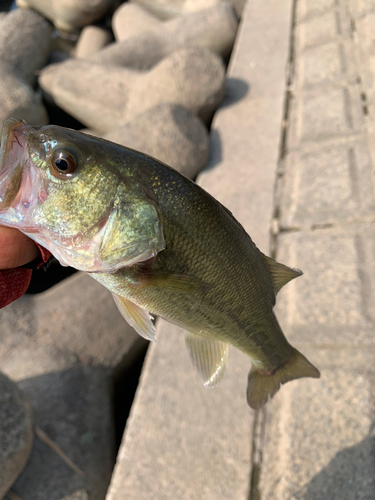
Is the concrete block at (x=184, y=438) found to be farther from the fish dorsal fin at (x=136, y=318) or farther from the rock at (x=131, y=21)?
Answer: the rock at (x=131, y=21)

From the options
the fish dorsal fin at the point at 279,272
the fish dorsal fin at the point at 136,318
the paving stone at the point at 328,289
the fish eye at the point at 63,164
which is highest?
the fish eye at the point at 63,164

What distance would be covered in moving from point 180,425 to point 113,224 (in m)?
1.46

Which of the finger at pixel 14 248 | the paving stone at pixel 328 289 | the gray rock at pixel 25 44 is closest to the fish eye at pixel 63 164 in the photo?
the finger at pixel 14 248

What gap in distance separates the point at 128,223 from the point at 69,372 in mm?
1773

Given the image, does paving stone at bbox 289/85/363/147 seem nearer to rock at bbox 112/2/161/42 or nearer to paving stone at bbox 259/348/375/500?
paving stone at bbox 259/348/375/500

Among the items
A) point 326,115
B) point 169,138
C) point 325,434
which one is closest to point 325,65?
point 326,115

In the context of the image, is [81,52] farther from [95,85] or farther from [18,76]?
[95,85]

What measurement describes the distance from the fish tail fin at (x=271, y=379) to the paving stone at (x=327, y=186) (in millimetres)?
1470

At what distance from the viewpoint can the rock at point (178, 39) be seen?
515cm

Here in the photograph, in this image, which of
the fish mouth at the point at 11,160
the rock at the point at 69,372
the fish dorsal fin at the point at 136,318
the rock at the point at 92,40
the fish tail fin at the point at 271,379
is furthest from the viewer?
the rock at the point at 92,40

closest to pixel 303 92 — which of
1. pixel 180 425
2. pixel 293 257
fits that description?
pixel 293 257

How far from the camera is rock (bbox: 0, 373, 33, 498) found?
185cm

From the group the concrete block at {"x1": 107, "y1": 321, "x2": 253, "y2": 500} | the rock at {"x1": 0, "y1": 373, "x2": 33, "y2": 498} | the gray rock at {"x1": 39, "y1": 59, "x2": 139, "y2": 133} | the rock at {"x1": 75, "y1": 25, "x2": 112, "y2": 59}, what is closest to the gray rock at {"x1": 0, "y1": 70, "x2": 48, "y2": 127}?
the gray rock at {"x1": 39, "y1": 59, "x2": 139, "y2": 133}

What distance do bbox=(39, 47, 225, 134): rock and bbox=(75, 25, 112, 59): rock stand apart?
1.95 meters
